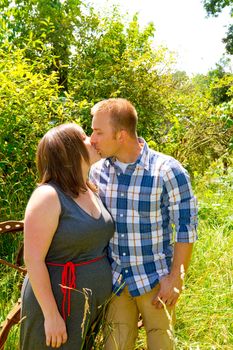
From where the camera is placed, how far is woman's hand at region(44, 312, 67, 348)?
2.08 metres

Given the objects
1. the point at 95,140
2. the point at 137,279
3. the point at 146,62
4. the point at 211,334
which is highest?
the point at 146,62

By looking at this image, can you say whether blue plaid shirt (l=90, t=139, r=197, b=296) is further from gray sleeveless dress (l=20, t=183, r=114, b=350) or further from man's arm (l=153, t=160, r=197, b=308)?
gray sleeveless dress (l=20, t=183, r=114, b=350)

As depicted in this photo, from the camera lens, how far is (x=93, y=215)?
7.40 ft

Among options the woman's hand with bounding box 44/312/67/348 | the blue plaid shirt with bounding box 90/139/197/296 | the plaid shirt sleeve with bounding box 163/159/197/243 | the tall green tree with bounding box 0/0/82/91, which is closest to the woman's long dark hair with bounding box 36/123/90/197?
the blue plaid shirt with bounding box 90/139/197/296

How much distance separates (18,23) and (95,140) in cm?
512

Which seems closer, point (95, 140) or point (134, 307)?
point (95, 140)

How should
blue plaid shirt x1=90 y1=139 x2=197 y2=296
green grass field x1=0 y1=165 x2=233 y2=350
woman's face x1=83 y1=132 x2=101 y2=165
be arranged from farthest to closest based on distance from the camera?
green grass field x1=0 y1=165 x2=233 y2=350
blue plaid shirt x1=90 y1=139 x2=197 y2=296
woman's face x1=83 y1=132 x2=101 y2=165

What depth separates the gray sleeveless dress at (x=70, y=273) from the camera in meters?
2.12

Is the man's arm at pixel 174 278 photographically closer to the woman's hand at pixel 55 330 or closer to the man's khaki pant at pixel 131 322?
the man's khaki pant at pixel 131 322

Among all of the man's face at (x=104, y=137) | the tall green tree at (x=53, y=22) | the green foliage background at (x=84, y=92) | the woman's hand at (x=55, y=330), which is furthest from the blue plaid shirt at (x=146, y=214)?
the tall green tree at (x=53, y=22)

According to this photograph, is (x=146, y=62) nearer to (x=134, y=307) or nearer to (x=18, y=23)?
(x=18, y=23)

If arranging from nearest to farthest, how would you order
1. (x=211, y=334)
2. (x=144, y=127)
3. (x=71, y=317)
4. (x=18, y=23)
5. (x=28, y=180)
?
(x=71, y=317), (x=211, y=334), (x=28, y=180), (x=18, y=23), (x=144, y=127)

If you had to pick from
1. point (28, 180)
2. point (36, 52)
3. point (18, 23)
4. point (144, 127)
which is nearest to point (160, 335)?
point (28, 180)

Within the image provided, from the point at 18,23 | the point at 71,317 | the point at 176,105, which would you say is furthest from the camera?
the point at 176,105
